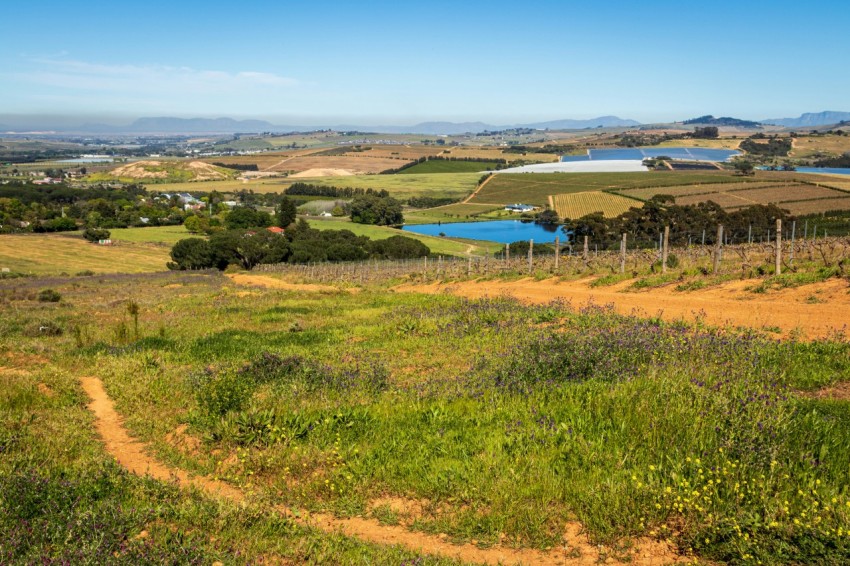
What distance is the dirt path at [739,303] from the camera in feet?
47.0

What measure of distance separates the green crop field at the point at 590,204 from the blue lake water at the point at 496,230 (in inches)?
231

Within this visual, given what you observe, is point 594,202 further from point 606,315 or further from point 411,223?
point 606,315

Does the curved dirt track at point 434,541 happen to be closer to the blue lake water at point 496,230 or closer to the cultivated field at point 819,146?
the blue lake water at point 496,230

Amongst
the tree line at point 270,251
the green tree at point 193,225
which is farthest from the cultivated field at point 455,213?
the green tree at point 193,225

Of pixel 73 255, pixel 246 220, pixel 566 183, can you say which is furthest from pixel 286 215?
pixel 566 183

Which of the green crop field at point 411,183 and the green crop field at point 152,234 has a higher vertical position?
the green crop field at point 411,183

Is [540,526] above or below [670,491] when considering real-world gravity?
below

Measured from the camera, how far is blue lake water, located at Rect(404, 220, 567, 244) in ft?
299

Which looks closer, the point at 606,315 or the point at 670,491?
the point at 670,491

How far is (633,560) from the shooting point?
5.66m

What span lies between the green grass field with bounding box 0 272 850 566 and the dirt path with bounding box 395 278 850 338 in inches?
99.8

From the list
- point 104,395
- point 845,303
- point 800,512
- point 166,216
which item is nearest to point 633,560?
point 800,512

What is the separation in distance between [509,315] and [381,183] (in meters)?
162

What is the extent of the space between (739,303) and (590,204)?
3619 inches
